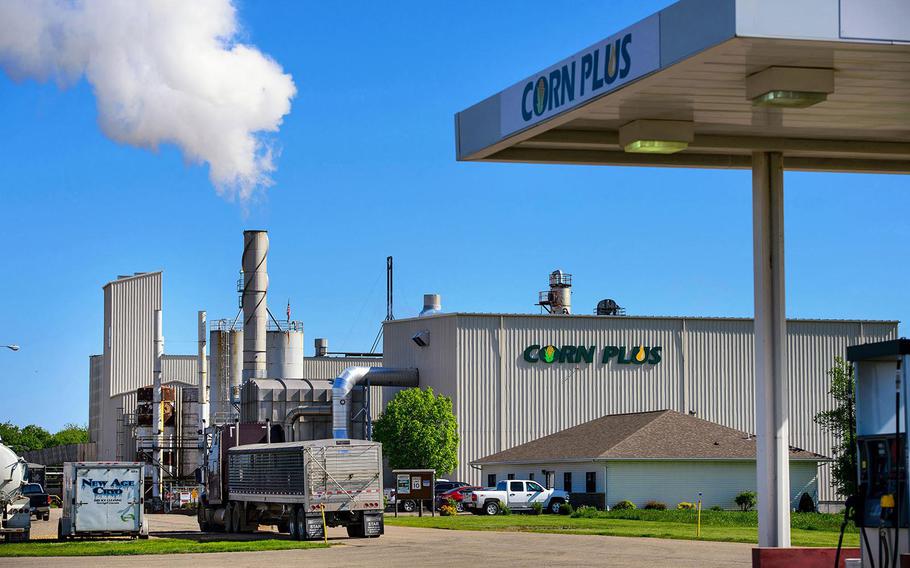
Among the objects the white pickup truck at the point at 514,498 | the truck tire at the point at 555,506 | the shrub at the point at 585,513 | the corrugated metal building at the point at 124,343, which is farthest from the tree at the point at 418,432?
the corrugated metal building at the point at 124,343

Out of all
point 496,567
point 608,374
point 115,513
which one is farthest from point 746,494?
point 496,567

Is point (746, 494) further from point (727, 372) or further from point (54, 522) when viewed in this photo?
point (54, 522)

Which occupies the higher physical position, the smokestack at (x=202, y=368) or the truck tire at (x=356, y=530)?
the smokestack at (x=202, y=368)

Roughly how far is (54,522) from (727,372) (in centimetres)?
4200

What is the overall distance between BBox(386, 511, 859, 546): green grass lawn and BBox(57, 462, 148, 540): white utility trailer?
13120 mm

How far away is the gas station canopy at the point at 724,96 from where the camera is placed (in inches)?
612

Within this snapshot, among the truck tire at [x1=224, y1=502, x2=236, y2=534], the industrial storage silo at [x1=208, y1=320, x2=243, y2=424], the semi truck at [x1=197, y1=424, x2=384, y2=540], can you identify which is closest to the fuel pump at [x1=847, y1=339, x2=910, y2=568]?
the semi truck at [x1=197, y1=424, x2=384, y2=540]

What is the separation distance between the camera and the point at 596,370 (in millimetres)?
82000

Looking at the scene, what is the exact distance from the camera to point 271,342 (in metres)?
89.3

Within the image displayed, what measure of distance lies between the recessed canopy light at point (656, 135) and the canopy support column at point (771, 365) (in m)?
1.76

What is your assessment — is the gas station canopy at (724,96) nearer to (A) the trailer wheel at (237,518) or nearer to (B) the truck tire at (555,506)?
(A) the trailer wheel at (237,518)

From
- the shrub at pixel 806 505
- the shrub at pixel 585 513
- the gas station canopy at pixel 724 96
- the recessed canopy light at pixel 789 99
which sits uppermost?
the gas station canopy at pixel 724 96

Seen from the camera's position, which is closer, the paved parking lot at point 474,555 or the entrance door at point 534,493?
the paved parking lot at point 474,555

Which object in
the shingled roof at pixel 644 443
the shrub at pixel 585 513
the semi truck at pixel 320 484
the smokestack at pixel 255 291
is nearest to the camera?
the semi truck at pixel 320 484
